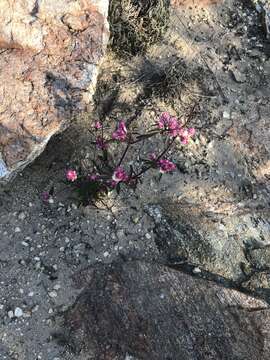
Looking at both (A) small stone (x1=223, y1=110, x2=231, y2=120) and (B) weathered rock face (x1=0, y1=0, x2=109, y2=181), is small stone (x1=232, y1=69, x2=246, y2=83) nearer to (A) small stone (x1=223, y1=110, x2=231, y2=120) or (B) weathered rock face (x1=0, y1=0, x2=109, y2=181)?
(A) small stone (x1=223, y1=110, x2=231, y2=120)

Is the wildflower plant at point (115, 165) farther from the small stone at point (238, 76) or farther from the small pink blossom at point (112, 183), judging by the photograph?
the small stone at point (238, 76)

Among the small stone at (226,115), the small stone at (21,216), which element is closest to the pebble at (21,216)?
the small stone at (21,216)

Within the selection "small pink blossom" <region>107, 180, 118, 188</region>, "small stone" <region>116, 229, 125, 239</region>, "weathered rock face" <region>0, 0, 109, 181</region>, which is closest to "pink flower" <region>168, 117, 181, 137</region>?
"small pink blossom" <region>107, 180, 118, 188</region>

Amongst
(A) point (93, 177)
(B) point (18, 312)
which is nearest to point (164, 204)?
(A) point (93, 177)

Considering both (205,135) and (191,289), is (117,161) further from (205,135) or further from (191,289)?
(191,289)

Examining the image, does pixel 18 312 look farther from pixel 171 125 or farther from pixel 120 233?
pixel 171 125

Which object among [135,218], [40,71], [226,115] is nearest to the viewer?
[40,71]
